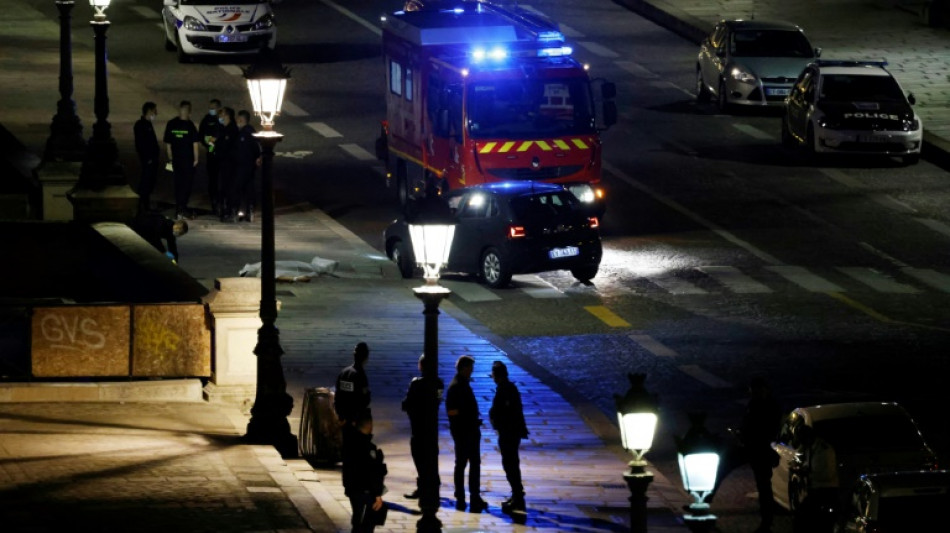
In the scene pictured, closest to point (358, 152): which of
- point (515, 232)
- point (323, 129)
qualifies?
point (323, 129)

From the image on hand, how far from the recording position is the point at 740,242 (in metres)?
35.5

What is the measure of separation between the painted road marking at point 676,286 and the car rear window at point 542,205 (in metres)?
1.60

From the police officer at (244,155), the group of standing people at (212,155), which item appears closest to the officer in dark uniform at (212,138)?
the group of standing people at (212,155)

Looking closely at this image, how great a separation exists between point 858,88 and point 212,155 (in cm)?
1229

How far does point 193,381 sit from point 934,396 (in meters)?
8.31

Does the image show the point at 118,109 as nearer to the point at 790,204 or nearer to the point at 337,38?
the point at 337,38

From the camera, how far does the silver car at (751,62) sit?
4481cm

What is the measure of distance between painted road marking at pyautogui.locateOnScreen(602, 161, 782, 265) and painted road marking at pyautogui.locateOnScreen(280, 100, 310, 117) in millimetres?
6932

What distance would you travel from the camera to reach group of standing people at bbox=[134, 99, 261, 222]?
3534 centimetres

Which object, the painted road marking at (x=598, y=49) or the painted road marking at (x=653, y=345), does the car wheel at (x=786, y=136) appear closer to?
the painted road marking at (x=598, y=49)

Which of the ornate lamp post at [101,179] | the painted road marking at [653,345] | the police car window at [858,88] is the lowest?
the painted road marking at [653,345]

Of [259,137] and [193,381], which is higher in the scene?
[259,137]

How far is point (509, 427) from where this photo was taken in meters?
20.9

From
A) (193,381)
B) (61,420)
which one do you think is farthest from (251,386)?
(61,420)
